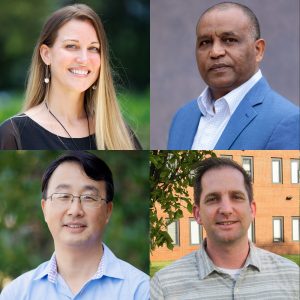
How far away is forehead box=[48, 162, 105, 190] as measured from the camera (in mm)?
5801

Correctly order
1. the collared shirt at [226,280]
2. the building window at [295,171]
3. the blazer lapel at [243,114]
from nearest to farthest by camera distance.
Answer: the collared shirt at [226,280] < the blazer lapel at [243,114] < the building window at [295,171]

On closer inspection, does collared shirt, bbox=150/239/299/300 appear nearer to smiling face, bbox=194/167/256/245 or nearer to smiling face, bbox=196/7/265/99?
smiling face, bbox=194/167/256/245

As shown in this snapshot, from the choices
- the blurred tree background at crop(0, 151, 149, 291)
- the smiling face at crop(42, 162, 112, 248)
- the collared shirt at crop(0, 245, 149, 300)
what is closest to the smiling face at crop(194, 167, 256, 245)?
the blurred tree background at crop(0, 151, 149, 291)

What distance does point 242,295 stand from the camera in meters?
5.63

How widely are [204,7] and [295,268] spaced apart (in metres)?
1.61

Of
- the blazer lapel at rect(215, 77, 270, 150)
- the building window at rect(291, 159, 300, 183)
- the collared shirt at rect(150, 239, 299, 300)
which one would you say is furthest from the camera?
the building window at rect(291, 159, 300, 183)

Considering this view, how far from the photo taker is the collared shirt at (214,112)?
5789mm

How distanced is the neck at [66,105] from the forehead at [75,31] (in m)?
0.32

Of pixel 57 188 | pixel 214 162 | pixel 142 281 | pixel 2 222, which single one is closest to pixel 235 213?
pixel 214 162

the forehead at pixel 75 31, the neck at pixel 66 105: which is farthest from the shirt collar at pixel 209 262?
the forehead at pixel 75 31

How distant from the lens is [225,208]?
5.71 m

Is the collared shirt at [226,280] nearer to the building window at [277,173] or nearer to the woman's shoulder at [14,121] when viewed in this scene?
the building window at [277,173]

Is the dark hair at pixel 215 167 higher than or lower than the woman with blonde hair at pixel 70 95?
lower

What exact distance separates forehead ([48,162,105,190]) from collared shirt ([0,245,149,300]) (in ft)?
1.40
